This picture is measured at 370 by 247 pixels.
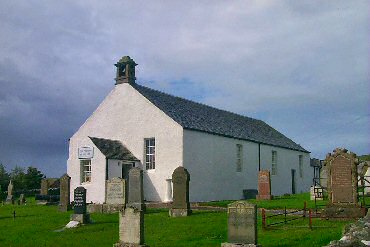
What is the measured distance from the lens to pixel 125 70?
116 ft

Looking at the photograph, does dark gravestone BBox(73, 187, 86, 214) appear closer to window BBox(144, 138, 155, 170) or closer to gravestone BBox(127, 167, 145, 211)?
gravestone BBox(127, 167, 145, 211)

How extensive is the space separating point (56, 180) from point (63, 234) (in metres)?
33.2

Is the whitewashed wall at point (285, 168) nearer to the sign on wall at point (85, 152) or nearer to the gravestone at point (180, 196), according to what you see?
the sign on wall at point (85, 152)

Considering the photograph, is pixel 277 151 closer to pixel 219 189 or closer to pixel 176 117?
pixel 219 189

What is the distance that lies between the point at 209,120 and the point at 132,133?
692cm

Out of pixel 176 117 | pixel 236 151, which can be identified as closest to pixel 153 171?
pixel 176 117

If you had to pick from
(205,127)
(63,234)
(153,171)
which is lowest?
(63,234)

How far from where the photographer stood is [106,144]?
32.9m

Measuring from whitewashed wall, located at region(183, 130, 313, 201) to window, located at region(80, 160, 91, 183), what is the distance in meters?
6.92

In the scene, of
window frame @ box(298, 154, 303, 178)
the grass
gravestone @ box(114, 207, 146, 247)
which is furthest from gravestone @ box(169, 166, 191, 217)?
window frame @ box(298, 154, 303, 178)

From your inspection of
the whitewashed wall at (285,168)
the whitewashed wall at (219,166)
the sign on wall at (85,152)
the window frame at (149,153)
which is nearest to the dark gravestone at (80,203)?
the sign on wall at (85,152)

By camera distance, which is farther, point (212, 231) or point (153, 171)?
point (153, 171)

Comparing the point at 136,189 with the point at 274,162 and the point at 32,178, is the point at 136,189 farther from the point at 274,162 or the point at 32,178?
the point at 32,178

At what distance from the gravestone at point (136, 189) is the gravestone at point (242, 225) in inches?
460
